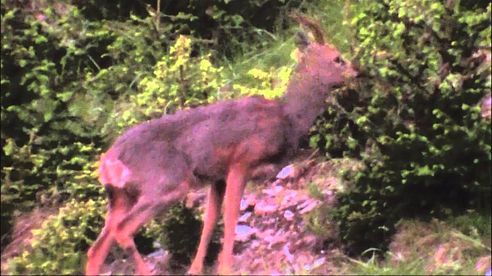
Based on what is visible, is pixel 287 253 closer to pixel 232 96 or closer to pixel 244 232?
pixel 244 232

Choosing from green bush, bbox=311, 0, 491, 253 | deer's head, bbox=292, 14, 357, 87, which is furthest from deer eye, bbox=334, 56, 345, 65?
green bush, bbox=311, 0, 491, 253

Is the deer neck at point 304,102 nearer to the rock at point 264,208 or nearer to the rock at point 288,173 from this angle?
the rock at point 264,208

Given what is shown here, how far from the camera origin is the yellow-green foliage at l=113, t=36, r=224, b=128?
28.3 feet

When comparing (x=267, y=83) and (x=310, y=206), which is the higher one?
(x=267, y=83)

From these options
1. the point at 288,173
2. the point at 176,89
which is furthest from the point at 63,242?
the point at 288,173

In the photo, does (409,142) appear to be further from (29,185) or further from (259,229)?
(29,185)

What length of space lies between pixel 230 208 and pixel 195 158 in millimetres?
439

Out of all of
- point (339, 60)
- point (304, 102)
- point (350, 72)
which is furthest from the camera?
point (350, 72)

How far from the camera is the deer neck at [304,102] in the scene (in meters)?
6.72

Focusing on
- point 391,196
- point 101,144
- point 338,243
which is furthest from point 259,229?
point 101,144

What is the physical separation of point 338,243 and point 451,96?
1485mm

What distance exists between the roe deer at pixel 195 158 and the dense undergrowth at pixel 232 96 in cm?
71

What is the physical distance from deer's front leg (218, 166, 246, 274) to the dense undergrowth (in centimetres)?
68

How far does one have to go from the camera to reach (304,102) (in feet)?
22.2
